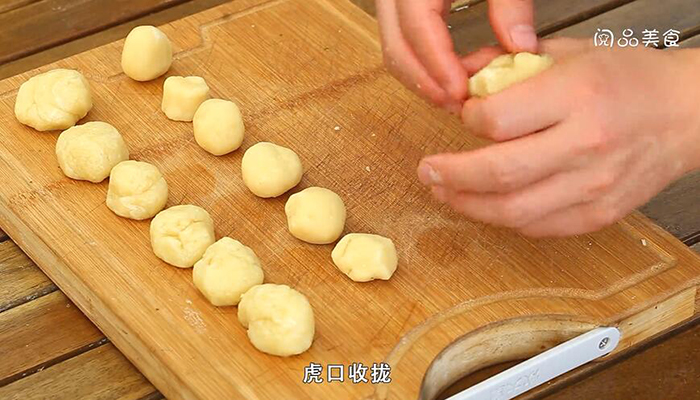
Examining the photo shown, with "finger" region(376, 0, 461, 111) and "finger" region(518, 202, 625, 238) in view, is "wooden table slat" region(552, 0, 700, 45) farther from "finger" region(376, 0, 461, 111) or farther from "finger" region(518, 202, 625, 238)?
"finger" region(518, 202, 625, 238)

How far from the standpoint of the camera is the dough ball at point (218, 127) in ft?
5.71

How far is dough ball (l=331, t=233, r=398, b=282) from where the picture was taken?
5.05ft

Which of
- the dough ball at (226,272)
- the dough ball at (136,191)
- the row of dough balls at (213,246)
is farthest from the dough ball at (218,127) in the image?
the dough ball at (226,272)

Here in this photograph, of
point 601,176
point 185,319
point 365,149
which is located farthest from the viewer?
point 365,149

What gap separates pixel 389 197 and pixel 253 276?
0.96 feet

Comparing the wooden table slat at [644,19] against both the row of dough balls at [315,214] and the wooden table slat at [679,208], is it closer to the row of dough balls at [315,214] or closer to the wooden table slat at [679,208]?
the wooden table slat at [679,208]

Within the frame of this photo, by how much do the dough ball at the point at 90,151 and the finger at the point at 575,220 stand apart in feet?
2.12

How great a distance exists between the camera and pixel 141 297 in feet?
5.03

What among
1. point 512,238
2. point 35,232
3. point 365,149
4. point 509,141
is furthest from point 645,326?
point 35,232

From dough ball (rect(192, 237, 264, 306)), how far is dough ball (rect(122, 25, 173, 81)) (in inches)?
17.4

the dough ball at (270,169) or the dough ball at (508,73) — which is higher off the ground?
the dough ball at (508,73)

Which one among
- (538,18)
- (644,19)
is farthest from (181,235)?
(644,19)

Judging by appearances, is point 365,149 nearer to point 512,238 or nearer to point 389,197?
point 389,197

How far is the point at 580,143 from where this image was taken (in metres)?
1.34
